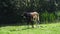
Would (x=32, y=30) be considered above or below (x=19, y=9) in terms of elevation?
below

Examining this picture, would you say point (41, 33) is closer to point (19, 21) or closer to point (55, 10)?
point (19, 21)

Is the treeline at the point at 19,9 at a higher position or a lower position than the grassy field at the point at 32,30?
higher

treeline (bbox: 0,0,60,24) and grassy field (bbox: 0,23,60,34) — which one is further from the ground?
treeline (bbox: 0,0,60,24)

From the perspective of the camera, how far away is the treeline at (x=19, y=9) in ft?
69.7

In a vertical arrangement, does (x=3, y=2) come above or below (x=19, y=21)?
above

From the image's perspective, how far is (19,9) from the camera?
21562 millimetres

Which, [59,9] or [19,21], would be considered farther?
[59,9]

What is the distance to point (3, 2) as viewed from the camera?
21.3 metres

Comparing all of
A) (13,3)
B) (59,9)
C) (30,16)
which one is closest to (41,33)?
(30,16)

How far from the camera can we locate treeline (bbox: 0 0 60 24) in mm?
21250

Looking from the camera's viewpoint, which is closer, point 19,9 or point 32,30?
point 32,30

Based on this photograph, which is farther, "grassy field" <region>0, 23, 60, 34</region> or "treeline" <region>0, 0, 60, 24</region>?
"treeline" <region>0, 0, 60, 24</region>

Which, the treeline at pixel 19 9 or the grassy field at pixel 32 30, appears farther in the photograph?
the treeline at pixel 19 9

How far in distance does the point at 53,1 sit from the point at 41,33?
1099 centimetres
